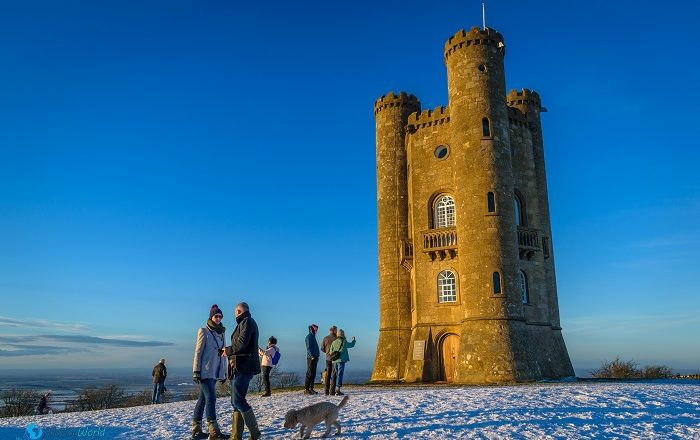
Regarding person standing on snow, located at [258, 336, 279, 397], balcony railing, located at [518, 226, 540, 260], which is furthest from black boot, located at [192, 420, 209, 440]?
balcony railing, located at [518, 226, 540, 260]

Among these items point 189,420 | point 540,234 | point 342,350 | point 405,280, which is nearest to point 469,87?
point 540,234

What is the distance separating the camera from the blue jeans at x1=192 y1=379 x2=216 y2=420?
10353 millimetres

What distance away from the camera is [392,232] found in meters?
34.4

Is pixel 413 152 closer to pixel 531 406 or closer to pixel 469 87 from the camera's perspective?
pixel 469 87

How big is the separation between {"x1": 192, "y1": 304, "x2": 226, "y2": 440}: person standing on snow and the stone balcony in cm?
2029

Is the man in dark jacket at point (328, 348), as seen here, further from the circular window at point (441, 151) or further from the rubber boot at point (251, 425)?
the circular window at point (441, 151)

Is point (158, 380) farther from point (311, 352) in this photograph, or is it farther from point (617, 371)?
point (617, 371)

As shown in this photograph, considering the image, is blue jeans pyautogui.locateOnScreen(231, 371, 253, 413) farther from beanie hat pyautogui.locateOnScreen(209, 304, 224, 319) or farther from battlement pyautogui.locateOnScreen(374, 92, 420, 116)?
battlement pyautogui.locateOnScreen(374, 92, 420, 116)

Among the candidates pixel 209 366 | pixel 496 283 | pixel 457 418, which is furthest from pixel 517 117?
pixel 209 366

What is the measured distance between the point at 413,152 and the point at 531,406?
69.4ft

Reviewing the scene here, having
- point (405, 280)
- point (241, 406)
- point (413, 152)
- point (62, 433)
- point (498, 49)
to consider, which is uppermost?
point (498, 49)

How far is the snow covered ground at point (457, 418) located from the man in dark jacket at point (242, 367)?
1.22 meters

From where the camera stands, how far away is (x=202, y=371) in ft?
33.7

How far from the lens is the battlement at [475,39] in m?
30.2
